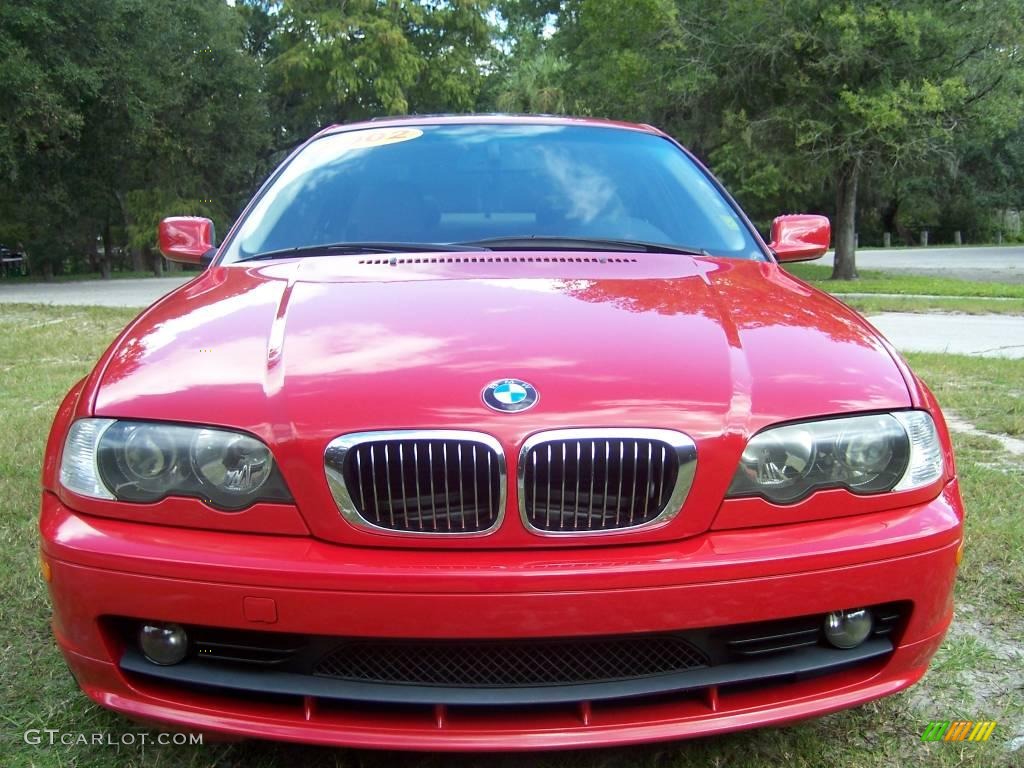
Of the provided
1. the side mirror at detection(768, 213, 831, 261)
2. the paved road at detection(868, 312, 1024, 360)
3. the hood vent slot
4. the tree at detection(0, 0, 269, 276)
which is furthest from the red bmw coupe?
the tree at detection(0, 0, 269, 276)

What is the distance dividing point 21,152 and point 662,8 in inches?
562

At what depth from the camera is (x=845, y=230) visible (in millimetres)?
19391

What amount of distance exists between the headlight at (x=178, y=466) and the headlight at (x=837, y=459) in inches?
35.8

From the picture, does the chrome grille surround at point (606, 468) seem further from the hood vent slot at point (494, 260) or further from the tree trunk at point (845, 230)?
the tree trunk at point (845, 230)

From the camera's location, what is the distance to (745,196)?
28.9 metres

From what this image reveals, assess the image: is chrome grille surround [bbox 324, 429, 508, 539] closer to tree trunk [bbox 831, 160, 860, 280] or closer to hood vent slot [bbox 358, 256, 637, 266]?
hood vent slot [bbox 358, 256, 637, 266]

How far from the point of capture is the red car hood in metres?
1.65

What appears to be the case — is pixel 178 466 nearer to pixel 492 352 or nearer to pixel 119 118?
pixel 492 352

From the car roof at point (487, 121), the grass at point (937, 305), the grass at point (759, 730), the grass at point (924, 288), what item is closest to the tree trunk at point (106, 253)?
the grass at point (924, 288)

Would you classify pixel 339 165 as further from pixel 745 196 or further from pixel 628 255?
pixel 745 196

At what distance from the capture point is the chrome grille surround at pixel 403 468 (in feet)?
5.25

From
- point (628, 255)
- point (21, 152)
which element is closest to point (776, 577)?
point (628, 255)

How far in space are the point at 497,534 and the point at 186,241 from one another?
2168mm

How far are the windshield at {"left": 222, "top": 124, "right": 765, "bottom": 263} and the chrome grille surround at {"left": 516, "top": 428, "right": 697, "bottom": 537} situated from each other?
3.55ft
